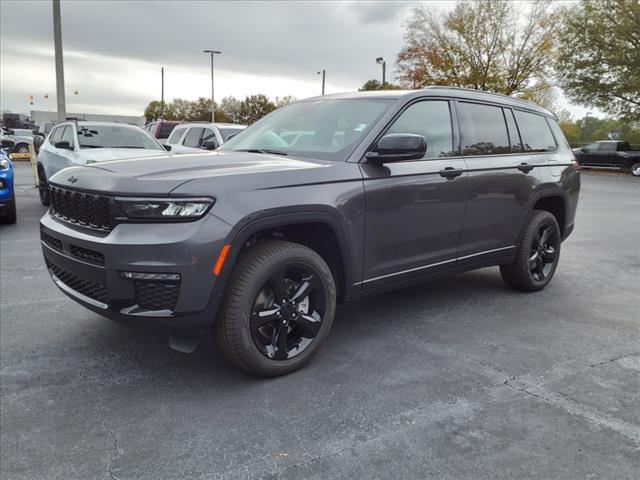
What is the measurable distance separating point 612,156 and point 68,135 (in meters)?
27.2

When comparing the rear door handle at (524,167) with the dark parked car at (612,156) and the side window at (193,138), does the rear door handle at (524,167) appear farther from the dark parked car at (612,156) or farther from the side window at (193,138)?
the dark parked car at (612,156)

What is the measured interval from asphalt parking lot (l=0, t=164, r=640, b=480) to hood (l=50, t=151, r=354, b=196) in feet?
3.83

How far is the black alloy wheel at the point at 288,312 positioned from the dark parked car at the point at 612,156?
93.2ft

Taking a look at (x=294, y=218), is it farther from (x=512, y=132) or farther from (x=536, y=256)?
(x=536, y=256)

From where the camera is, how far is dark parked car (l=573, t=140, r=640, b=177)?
89.9 ft

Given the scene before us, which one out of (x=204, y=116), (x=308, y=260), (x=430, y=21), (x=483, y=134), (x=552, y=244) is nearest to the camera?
(x=308, y=260)

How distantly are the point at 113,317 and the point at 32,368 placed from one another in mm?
917

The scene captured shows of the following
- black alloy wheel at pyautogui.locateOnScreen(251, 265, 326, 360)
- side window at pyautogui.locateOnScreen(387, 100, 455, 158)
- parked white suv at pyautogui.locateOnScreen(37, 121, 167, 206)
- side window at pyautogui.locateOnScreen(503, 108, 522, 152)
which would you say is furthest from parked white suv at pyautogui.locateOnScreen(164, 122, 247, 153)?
black alloy wheel at pyautogui.locateOnScreen(251, 265, 326, 360)

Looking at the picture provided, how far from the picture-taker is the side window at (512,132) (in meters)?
4.90

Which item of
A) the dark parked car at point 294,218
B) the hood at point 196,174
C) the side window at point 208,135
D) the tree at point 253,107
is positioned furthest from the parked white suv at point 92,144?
the tree at point 253,107

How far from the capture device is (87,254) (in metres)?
2.98

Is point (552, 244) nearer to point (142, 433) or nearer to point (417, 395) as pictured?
point (417, 395)

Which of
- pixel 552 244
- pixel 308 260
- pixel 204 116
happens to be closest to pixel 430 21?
pixel 552 244

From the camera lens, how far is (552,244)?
17.7 ft
